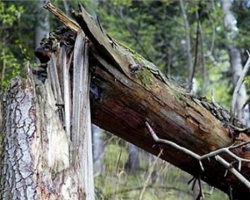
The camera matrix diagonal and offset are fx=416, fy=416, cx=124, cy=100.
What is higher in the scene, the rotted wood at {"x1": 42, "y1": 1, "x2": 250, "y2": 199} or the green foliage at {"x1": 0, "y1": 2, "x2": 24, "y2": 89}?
the green foliage at {"x1": 0, "y1": 2, "x2": 24, "y2": 89}

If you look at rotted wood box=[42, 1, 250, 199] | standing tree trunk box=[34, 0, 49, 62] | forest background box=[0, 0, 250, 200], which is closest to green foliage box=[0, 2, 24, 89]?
forest background box=[0, 0, 250, 200]

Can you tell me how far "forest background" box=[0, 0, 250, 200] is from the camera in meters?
4.71

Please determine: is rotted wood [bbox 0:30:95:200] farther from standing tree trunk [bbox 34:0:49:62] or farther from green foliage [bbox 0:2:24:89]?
standing tree trunk [bbox 34:0:49:62]

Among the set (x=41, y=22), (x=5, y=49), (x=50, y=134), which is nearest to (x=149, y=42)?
(x=41, y=22)

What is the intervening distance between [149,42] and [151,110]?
6.50 metres

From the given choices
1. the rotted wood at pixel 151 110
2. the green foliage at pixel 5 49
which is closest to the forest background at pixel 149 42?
the green foliage at pixel 5 49

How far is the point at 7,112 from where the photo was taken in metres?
2.05

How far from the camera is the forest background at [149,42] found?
4.71 meters

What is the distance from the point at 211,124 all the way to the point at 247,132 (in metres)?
0.29

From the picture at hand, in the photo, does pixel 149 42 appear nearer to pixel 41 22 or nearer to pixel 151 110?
pixel 41 22

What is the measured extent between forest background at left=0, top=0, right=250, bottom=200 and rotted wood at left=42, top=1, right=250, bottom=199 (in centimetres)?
99

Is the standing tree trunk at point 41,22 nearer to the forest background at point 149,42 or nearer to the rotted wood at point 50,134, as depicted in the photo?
the forest background at point 149,42

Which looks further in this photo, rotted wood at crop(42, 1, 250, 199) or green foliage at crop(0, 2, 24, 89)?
green foliage at crop(0, 2, 24, 89)

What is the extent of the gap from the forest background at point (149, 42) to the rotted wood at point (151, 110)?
38.8 inches
